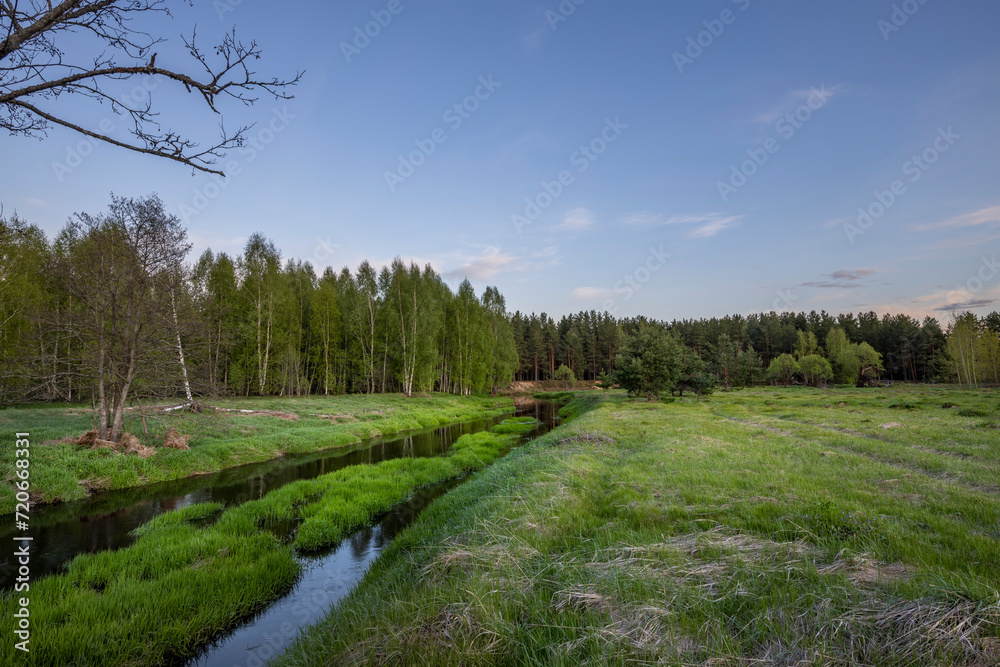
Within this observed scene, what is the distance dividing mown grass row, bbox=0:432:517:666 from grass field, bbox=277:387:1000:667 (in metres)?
2.13

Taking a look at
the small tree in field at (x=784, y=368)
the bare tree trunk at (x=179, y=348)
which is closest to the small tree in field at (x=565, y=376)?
the small tree in field at (x=784, y=368)

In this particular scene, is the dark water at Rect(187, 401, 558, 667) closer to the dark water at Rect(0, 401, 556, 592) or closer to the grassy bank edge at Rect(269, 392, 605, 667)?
the grassy bank edge at Rect(269, 392, 605, 667)

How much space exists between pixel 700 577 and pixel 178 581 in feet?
27.1

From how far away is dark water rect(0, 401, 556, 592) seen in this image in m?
8.46

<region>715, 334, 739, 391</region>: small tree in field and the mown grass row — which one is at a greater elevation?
<region>715, 334, 739, 391</region>: small tree in field

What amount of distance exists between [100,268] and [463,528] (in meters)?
16.1

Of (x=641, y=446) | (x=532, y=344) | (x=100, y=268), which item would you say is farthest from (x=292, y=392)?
(x=532, y=344)

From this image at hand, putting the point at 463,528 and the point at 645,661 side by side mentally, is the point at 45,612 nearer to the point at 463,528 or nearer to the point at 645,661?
the point at 463,528

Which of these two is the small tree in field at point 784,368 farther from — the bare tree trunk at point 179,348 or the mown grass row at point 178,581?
the bare tree trunk at point 179,348

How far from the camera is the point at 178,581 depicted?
690cm

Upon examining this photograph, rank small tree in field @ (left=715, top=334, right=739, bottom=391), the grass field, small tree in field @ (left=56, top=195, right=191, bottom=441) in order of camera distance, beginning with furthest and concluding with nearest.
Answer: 1. small tree in field @ (left=715, top=334, right=739, bottom=391)
2. small tree in field @ (left=56, top=195, right=191, bottom=441)
3. the grass field

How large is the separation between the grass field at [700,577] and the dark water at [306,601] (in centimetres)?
73

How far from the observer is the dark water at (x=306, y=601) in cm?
561

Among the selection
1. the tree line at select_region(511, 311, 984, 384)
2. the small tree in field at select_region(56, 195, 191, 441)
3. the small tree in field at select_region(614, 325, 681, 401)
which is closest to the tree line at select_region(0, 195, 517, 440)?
the small tree in field at select_region(56, 195, 191, 441)
